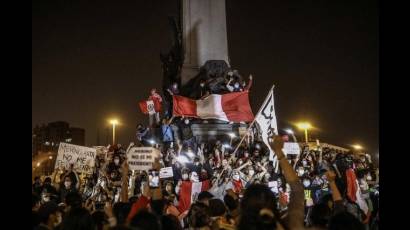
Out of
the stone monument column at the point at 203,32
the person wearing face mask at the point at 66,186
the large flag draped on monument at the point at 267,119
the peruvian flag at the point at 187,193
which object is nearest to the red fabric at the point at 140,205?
the peruvian flag at the point at 187,193

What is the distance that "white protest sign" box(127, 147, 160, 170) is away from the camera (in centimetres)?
1135

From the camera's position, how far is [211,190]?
1391 cm

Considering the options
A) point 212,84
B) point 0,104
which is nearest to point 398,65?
point 0,104

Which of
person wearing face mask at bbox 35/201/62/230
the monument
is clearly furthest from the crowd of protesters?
the monument

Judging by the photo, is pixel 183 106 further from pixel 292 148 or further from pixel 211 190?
pixel 211 190

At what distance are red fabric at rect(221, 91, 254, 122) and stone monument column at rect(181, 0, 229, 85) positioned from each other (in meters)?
3.41

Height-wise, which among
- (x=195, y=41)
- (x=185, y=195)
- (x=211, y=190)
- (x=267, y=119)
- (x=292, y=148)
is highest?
(x=195, y=41)

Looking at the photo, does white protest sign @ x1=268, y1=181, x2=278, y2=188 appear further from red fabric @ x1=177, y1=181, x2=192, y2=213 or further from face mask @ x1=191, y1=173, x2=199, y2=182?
face mask @ x1=191, y1=173, x2=199, y2=182

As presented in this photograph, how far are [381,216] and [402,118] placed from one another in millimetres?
1546

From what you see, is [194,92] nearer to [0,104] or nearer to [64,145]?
[64,145]

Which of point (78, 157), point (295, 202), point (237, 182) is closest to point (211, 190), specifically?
point (237, 182)

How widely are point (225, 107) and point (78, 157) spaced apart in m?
7.41

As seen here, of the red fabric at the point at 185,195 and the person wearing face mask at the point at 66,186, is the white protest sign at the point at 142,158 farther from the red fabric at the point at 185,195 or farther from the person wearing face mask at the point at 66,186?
the person wearing face mask at the point at 66,186

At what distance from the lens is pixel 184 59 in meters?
25.0
